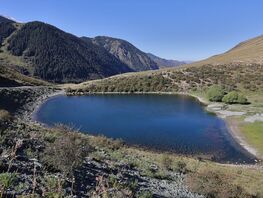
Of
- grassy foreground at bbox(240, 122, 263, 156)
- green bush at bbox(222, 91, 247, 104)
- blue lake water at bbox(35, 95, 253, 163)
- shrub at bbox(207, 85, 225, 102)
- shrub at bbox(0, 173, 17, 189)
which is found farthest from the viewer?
shrub at bbox(207, 85, 225, 102)

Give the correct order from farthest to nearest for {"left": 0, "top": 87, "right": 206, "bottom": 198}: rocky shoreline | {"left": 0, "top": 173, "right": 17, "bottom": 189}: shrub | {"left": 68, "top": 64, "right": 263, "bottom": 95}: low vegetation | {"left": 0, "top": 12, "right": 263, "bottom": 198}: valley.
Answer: {"left": 68, "top": 64, "right": 263, "bottom": 95}: low vegetation < {"left": 0, "top": 12, "right": 263, "bottom": 198}: valley < {"left": 0, "top": 87, "right": 206, "bottom": 198}: rocky shoreline < {"left": 0, "top": 173, "right": 17, "bottom": 189}: shrub

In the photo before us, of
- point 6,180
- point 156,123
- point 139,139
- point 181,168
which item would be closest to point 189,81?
point 156,123

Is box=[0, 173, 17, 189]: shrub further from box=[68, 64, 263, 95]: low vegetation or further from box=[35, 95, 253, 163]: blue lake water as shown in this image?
box=[68, 64, 263, 95]: low vegetation

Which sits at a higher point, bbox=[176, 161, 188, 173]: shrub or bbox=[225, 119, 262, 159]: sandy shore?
bbox=[176, 161, 188, 173]: shrub

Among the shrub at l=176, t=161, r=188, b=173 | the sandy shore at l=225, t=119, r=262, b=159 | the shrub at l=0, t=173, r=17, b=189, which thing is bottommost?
the sandy shore at l=225, t=119, r=262, b=159

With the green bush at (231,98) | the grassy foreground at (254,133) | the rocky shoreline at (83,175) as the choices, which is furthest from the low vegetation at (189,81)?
the rocky shoreline at (83,175)

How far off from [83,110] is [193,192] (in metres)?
49.1

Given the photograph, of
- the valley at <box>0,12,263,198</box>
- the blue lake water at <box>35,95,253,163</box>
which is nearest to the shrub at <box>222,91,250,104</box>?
the valley at <box>0,12,263,198</box>

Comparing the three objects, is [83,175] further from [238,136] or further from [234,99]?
[234,99]

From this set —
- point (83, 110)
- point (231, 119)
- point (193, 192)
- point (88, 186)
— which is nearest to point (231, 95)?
point (231, 119)

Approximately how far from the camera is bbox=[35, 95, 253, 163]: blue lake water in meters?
38.9

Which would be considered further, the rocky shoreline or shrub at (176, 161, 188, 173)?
shrub at (176, 161, 188, 173)

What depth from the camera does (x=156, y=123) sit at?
52469 millimetres

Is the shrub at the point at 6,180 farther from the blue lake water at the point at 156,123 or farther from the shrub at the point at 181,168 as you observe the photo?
the blue lake water at the point at 156,123
